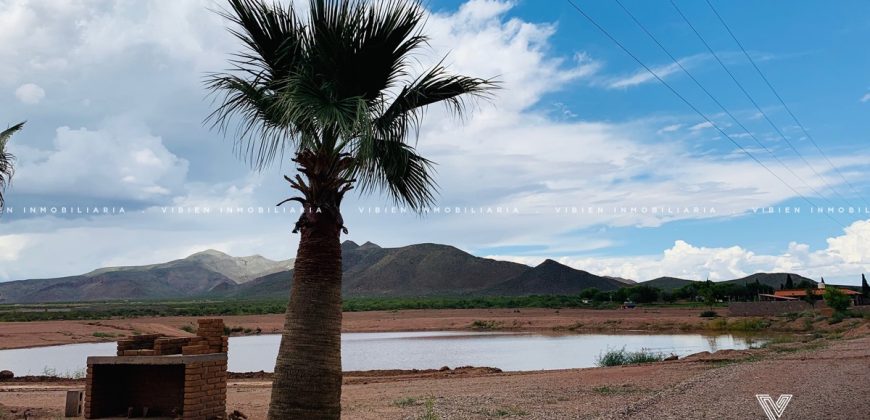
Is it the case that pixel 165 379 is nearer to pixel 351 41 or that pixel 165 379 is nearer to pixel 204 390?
pixel 204 390

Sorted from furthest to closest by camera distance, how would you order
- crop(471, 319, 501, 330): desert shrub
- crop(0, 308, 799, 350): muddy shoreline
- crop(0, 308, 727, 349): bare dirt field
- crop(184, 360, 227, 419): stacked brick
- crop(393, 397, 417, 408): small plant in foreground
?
crop(471, 319, 501, 330): desert shrub, crop(0, 308, 799, 350): muddy shoreline, crop(0, 308, 727, 349): bare dirt field, crop(393, 397, 417, 408): small plant in foreground, crop(184, 360, 227, 419): stacked brick

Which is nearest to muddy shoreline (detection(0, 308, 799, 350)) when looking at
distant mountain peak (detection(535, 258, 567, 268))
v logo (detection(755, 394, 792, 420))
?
v logo (detection(755, 394, 792, 420))

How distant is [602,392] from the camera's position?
16.7 metres

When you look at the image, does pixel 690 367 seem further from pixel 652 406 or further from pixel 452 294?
pixel 452 294

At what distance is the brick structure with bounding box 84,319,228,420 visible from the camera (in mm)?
11391

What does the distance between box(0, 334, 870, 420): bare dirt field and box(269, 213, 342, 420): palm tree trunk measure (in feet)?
17.7

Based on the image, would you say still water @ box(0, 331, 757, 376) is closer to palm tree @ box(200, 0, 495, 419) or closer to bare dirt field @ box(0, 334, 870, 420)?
bare dirt field @ box(0, 334, 870, 420)

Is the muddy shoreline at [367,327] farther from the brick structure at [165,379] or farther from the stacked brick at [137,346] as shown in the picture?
the brick structure at [165,379]

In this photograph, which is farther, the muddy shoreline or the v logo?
the muddy shoreline

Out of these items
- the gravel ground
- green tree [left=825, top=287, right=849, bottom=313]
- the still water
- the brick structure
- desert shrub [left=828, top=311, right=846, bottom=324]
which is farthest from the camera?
green tree [left=825, top=287, right=849, bottom=313]

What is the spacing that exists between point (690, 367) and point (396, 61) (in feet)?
58.5

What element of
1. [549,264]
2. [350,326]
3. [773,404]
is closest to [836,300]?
[350,326]

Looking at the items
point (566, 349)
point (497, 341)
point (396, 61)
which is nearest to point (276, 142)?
point (396, 61)

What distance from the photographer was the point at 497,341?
46.9 m
